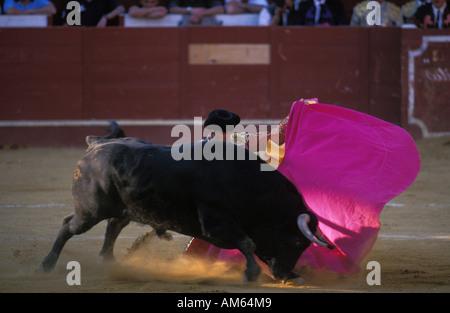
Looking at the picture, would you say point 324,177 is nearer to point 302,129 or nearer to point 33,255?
point 302,129

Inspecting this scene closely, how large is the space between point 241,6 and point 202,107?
→ 4.02 feet

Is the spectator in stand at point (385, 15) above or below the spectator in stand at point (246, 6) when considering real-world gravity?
below

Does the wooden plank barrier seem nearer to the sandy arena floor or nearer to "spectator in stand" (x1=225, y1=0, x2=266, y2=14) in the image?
"spectator in stand" (x1=225, y1=0, x2=266, y2=14)

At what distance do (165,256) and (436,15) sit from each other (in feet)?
17.3

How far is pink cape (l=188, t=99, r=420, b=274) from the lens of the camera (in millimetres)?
3256

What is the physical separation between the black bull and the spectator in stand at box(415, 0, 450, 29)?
5.40m

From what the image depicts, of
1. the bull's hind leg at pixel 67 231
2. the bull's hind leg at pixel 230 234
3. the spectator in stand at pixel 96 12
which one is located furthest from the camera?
the spectator in stand at pixel 96 12

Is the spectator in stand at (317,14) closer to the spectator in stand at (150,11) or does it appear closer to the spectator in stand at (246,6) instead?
the spectator in stand at (246,6)

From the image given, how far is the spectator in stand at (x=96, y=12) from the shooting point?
821 centimetres

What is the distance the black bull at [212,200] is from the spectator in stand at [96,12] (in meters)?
5.24

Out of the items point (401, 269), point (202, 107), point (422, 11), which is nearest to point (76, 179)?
point (401, 269)

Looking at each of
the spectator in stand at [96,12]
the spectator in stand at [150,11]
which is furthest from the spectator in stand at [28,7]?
the spectator in stand at [150,11]

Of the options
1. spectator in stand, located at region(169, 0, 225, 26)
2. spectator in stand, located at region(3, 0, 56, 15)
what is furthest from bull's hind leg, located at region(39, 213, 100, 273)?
spectator in stand, located at region(3, 0, 56, 15)

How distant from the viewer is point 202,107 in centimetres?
816
